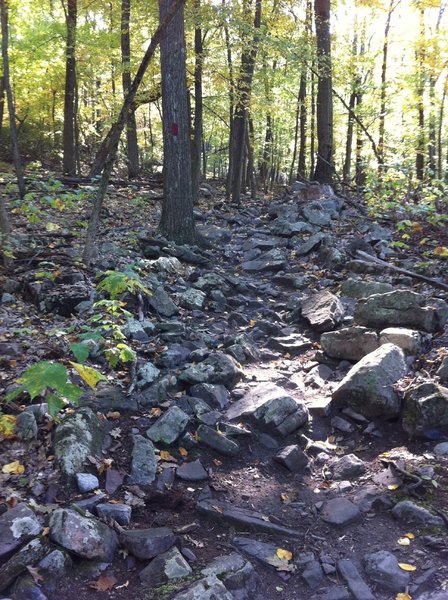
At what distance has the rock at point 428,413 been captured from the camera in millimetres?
3816

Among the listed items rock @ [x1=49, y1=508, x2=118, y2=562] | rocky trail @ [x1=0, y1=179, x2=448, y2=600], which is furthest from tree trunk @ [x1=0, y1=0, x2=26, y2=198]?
rock @ [x1=49, y1=508, x2=118, y2=562]

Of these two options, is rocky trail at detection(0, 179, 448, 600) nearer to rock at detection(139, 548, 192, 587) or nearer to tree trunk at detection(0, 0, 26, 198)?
rock at detection(139, 548, 192, 587)

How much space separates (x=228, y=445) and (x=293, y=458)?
1.76ft

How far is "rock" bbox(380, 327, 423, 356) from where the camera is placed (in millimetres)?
4949

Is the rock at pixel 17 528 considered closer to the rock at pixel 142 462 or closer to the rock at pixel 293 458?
the rock at pixel 142 462

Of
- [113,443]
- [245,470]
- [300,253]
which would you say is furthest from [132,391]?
[300,253]

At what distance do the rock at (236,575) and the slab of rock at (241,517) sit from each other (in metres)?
0.35

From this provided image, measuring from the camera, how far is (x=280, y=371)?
17.6 ft

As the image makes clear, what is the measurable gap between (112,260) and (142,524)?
5.02 metres

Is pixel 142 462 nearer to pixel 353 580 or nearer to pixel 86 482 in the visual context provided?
pixel 86 482

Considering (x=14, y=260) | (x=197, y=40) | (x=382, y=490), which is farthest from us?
(x=197, y=40)

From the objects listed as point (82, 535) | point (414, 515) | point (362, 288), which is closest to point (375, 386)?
point (414, 515)

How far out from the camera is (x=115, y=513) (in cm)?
295

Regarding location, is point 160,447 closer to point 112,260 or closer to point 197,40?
point 112,260
